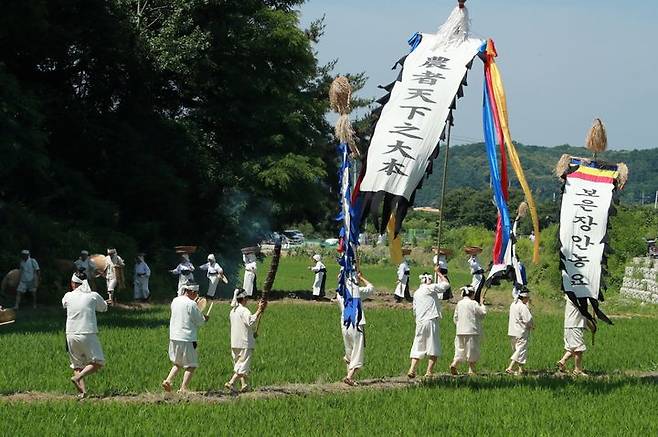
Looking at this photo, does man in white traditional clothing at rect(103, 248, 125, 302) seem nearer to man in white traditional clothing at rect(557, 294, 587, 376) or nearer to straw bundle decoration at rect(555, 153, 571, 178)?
man in white traditional clothing at rect(557, 294, 587, 376)

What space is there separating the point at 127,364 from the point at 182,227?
718 inches

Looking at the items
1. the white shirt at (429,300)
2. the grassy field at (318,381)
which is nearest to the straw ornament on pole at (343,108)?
the white shirt at (429,300)

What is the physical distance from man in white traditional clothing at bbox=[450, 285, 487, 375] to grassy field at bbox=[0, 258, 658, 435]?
0.68 meters

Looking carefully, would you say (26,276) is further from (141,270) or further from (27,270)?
(141,270)

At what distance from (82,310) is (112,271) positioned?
1282 cm

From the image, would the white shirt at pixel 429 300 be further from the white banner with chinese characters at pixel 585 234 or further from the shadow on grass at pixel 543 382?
the white banner with chinese characters at pixel 585 234

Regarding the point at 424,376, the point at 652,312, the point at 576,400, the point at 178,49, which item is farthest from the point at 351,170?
the point at 652,312

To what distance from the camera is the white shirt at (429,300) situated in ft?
50.9

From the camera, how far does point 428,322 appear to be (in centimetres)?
1552

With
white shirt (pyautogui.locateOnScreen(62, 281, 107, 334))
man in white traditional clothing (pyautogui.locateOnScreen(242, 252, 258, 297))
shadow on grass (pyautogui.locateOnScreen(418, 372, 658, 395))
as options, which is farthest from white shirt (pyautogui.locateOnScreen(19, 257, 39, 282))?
shadow on grass (pyautogui.locateOnScreen(418, 372, 658, 395))

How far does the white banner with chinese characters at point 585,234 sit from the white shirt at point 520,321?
1.56 meters

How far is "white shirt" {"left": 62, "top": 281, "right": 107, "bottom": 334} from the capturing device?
1346 centimetres

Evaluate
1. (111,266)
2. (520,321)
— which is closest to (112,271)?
(111,266)

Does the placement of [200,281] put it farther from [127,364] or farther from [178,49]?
→ [127,364]
